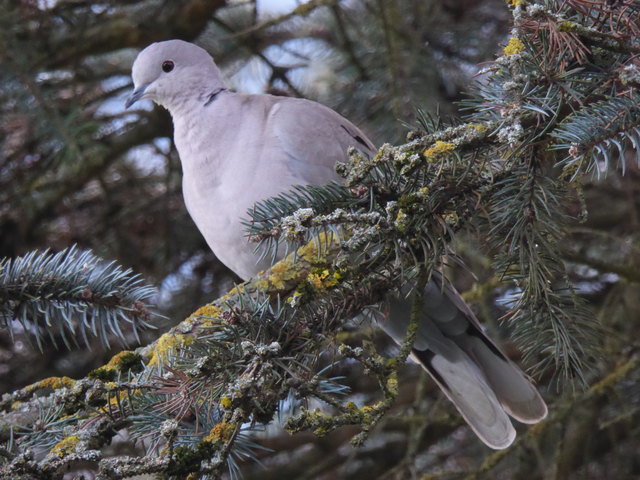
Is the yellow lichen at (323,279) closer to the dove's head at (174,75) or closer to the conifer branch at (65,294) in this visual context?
the conifer branch at (65,294)

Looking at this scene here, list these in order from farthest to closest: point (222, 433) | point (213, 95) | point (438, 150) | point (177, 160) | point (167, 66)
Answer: point (177, 160)
point (167, 66)
point (213, 95)
point (438, 150)
point (222, 433)

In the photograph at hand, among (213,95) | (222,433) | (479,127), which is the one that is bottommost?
(222,433)

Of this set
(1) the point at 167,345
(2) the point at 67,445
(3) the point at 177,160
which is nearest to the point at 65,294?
(1) the point at 167,345

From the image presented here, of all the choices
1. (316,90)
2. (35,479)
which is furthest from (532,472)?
(35,479)

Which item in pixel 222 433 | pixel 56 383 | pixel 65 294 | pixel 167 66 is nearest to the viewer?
pixel 222 433

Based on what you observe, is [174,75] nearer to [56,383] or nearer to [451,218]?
[56,383]

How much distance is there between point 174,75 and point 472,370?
49.9 inches

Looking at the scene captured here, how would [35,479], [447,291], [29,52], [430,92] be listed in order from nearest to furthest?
1. [35,479]
2. [447,291]
3. [29,52]
4. [430,92]

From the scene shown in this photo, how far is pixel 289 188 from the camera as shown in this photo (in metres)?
2.12

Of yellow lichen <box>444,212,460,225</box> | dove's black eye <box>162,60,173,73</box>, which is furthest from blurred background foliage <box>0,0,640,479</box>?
yellow lichen <box>444,212,460,225</box>

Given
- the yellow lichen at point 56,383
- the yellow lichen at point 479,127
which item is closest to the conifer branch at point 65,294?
the yellow lichen at point 56,383

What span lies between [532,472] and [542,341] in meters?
1.50

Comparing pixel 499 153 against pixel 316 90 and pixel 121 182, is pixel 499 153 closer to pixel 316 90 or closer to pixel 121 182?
pixel 316 90

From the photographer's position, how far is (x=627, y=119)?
1232 millimetres
